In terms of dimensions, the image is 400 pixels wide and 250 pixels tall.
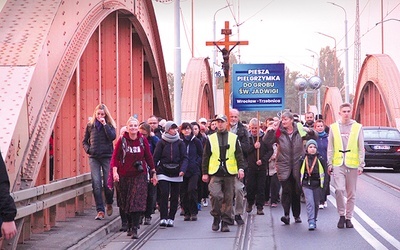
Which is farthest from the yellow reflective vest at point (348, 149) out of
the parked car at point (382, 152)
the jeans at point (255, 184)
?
the parked car at point (382, 152)

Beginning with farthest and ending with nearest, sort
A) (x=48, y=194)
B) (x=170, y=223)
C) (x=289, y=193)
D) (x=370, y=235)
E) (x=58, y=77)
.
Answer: (x=170, y=223) → (x=289, y=193) → (x=370, y=235) → (x=58, y=77) → (x=48, y=194)

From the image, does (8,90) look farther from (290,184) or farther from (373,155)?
(373,155)

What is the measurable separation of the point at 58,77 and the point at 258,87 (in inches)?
410

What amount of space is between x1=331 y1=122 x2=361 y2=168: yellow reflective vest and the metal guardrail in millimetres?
3878

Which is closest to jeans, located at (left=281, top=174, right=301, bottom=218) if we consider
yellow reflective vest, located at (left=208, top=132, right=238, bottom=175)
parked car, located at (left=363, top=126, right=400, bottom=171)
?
yellow reflective vest, located at (left=208, top=132, right=238, bottom=175)

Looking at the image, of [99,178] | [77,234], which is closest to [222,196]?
[99,178]

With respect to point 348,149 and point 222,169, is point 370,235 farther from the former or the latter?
point 222,169

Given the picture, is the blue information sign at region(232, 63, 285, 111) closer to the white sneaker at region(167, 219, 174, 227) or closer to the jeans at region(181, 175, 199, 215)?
the jeans at region(181, 175, 199, 215)

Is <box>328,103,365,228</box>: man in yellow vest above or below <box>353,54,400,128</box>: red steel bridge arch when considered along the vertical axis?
below

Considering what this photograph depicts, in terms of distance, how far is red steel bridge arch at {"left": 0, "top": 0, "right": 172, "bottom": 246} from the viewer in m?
10.2

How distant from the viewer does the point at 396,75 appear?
36656mm

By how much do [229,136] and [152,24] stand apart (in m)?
6.19

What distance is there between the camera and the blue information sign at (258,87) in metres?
21.4

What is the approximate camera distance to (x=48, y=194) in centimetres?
1140
